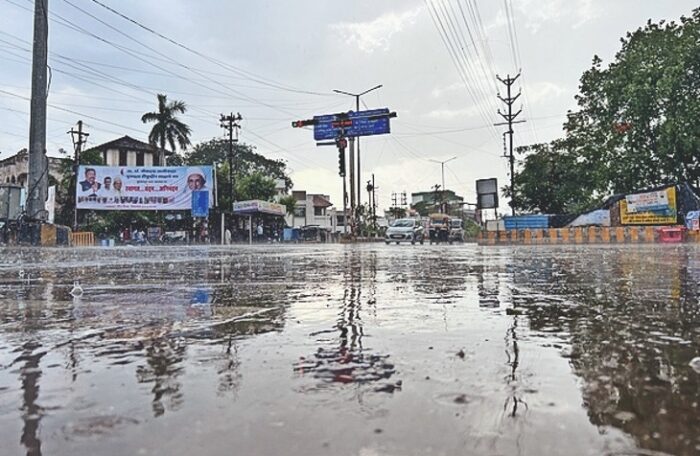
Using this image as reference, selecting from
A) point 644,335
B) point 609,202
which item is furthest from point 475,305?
point 609,202

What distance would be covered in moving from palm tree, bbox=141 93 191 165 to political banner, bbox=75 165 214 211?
8447 millimetres

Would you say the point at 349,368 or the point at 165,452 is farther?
the point at 349,368

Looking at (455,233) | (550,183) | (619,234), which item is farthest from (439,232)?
(619,234)

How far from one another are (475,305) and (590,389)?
2.03m

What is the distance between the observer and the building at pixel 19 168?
52.5 m

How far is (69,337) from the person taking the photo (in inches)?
106

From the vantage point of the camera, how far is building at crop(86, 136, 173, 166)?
57.8 m

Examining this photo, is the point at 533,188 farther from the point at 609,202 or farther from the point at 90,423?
the point at 90,423

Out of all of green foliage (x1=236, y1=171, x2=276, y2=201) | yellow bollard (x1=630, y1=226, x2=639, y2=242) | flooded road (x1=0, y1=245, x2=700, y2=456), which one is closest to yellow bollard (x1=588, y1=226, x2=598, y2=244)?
yellow bollard (x1=630, y1=226, x2=639, y2=242)

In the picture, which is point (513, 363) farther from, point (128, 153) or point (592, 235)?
point (128, 153)

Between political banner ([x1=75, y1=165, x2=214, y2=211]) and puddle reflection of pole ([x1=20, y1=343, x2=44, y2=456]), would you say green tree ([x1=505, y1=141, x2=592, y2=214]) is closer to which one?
political banner ([x1=75, y1=165, x2=214, y2=211])

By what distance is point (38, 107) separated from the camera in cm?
1552

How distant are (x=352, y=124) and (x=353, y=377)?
3060cm

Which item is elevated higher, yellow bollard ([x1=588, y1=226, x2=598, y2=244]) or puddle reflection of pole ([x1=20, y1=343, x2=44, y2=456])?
yellow bollard ([x1=588, y1=226, x2=598, y2=244])
